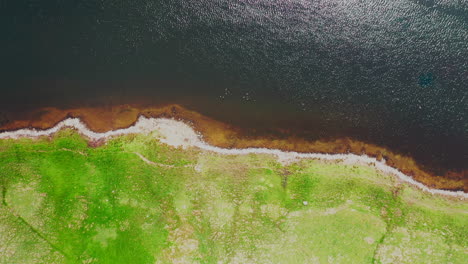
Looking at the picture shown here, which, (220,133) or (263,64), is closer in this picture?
(220,133)

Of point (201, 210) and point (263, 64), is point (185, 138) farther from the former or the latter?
point (263, 64)

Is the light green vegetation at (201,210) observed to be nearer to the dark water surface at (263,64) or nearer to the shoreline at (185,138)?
the shoreline at (185,138)

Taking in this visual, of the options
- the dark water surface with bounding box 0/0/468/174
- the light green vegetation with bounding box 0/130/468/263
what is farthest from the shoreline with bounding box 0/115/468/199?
the dark water surface with bounding box 0/0/468/174

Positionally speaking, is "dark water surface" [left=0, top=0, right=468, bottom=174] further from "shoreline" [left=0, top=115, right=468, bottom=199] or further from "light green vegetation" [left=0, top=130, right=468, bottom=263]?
"light green vegetation" [left=0, top=130, right=468, bottom=263]

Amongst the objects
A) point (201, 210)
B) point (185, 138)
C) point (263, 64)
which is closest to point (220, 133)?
point (185, 138)

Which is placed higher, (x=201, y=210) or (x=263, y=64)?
(x=263, y=64)

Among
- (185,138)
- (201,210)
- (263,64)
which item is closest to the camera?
(201,210)

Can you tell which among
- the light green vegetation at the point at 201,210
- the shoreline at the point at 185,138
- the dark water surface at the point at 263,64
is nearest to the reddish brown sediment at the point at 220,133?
the shoreline at the point at 185,138
